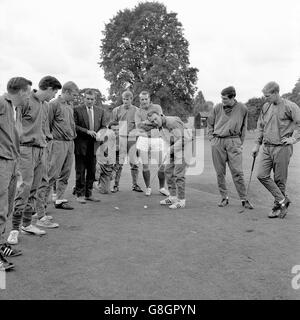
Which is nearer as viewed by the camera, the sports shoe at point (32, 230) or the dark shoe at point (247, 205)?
the sports shoe at point (32, 230)

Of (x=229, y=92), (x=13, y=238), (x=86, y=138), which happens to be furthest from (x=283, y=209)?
(x=13, y=238)

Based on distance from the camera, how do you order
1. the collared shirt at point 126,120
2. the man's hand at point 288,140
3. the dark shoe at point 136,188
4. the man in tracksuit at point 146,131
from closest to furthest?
the man's hand at point 288,140
the man in tracksuit at point 146,131
the collared shirt at point 126,120
the dark shoe at point 136,188

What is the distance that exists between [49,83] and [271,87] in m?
4.12

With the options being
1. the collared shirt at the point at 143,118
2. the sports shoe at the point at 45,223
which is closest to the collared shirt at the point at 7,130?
the sports shoe at the point at 45,223

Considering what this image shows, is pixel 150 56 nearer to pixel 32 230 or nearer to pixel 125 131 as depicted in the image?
pixel 125 131

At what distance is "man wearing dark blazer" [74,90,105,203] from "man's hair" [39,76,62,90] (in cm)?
238

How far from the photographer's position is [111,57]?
46.8 m

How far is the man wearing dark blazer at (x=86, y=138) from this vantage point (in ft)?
27.7

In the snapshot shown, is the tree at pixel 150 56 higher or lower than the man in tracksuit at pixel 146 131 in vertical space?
higher

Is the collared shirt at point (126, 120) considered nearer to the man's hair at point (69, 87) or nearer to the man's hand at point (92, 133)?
the man's hand at point (92, 133)

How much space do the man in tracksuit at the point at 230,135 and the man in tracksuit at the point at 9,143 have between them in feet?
15.4

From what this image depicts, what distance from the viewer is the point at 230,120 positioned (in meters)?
8.24
